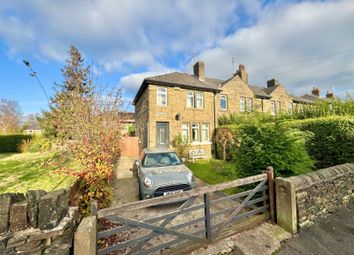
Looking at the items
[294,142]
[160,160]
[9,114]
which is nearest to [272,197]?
[294,142]

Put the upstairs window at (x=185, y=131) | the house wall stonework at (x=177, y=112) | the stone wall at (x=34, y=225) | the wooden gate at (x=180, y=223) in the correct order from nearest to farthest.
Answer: the stone wall at (x=34, y=225) → the wooden gate at (x=180, y=223) → the house wall stonework at (x=177, y=112) → the upstairs window at (x=185, y=131)

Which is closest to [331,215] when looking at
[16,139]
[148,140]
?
[148,140]

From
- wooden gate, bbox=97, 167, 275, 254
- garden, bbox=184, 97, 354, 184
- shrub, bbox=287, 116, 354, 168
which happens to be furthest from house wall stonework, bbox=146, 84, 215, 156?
wooden gate, bbox=97, 167, 275, 254

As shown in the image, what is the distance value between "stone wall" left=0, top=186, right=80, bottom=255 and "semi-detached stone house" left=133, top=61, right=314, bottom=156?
37.8 feet

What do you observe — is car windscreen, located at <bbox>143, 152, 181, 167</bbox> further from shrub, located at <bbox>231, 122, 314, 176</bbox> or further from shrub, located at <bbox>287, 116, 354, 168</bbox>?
shrub, located at <bbox>287, 116, 354, 168</bbox>

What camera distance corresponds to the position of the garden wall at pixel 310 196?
412 cm

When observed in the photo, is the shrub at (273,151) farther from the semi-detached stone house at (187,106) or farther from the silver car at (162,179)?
the semi-detached stone house at (187,106)

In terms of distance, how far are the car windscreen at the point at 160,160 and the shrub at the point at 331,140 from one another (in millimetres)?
4500

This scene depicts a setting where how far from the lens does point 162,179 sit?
5.42 m

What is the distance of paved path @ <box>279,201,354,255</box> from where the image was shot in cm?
353

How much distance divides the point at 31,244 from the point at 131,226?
130 cm

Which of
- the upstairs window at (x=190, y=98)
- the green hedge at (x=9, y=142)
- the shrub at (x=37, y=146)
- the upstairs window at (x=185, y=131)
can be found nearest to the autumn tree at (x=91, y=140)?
the shrub at (x=37, y=146)

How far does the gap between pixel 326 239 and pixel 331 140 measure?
451 cm

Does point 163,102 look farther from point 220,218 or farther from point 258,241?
point 258,241
